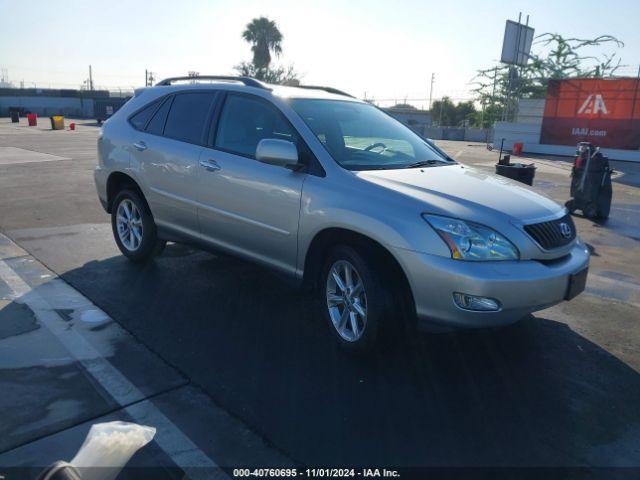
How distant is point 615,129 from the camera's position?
72.4ft

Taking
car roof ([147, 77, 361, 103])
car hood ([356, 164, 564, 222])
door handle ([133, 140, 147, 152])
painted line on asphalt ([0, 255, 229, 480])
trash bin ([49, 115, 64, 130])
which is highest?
car roof ([147, 77, 361, 103])

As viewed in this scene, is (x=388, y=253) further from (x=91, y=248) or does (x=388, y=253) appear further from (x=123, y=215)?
(x=91, y=248)

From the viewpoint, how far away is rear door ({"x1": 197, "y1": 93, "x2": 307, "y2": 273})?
13.0 ft

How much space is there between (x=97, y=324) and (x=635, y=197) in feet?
39.1

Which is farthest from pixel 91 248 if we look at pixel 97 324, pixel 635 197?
pixel 635 197

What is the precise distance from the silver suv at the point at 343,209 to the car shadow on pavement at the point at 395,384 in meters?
0.38

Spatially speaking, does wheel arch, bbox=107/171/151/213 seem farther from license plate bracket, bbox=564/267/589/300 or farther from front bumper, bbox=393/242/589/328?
license plate bracket, bbox=564/267/589/300

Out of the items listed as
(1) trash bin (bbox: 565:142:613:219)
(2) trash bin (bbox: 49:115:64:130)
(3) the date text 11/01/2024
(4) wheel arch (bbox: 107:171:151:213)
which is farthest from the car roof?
(2) trash bin (bbox: 49:115:64:130)

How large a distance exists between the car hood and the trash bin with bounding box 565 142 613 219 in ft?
17.7

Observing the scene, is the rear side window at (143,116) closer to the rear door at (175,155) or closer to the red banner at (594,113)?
the rear door at (175,155)

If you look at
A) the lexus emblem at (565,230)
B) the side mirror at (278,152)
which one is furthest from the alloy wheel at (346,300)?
the lexus emblem at (565,230)

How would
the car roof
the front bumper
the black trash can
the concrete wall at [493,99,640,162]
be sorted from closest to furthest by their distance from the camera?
the front bumper, the car roof, the black trash can, the concrete wall at [493,99,640,162]

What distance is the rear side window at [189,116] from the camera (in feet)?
15.6

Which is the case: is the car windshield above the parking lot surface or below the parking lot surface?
above
